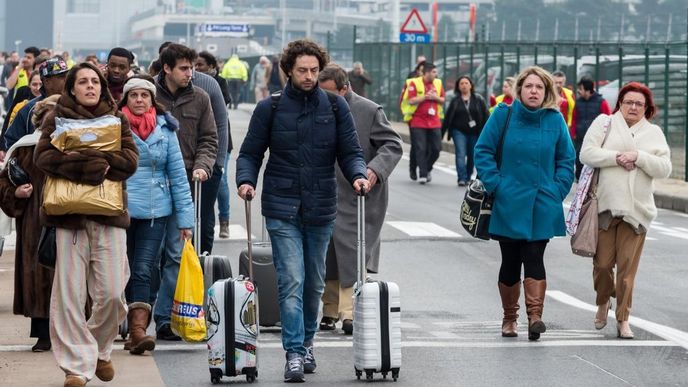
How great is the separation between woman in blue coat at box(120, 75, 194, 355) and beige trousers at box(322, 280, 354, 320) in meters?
1.33

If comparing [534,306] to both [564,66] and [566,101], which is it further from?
[564,66]

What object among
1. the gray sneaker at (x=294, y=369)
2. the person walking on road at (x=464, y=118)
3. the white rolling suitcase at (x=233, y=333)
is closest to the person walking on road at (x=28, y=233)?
the white rolling suitcase at (x=233, y=333)

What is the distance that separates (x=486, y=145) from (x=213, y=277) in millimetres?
1889

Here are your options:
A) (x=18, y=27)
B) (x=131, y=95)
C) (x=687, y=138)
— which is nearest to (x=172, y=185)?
(x=131, y=95)

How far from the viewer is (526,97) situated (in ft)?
36.5

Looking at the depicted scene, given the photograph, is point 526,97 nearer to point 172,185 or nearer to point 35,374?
point 172,185

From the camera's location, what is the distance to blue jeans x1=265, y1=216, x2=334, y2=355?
9445mm

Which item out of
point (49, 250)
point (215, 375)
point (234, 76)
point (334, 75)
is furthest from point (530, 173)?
point (234, 76)

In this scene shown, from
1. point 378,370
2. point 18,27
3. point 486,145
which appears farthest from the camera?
point 18,27

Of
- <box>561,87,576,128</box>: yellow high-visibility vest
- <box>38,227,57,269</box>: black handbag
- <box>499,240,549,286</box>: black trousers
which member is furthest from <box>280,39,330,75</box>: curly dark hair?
<box>561,87,576,128</box>: yellow high-visibility vest

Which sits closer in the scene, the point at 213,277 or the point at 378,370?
the point at 378,370

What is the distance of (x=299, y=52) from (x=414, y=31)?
31.6 m

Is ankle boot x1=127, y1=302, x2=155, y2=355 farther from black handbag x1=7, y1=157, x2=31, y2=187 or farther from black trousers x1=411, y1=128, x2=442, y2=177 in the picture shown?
black trousers x1=411, y1=128, x2=442, y2=177

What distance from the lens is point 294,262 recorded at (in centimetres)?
946
